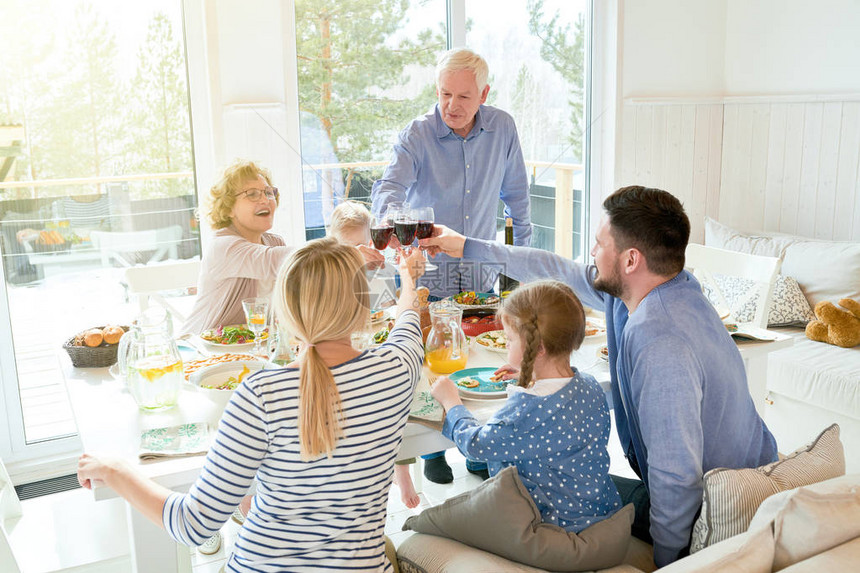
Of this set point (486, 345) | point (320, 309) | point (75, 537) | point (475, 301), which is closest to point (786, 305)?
point (475, 301)

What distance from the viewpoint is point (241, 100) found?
3412 mm

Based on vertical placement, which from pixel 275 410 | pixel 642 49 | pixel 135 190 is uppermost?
pixel 642 49

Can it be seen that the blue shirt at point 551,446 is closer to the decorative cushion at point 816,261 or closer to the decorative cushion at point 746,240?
the decorative cushion at point 816,261

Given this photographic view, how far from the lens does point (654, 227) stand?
5.56ft

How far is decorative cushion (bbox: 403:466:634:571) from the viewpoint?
1494mm

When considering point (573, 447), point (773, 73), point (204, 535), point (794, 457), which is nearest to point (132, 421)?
point (204, 535)

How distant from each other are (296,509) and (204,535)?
16 cm

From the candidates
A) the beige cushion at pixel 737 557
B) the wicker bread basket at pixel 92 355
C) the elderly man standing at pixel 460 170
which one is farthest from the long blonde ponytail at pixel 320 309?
the elderly man standing at pixel 460 170

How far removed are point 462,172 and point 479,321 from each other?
1018mm

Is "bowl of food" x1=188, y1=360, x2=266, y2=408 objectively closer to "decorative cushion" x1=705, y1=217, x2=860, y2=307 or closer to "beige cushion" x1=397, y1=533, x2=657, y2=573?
"beige cushion" x1=397, y1=533, x2=657, y2=573

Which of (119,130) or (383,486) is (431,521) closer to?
(383,486)

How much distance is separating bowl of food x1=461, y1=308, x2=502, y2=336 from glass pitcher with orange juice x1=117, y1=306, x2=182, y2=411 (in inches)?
31.9

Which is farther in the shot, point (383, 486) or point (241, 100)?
point (241, 100)

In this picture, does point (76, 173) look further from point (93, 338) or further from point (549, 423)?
point (549, 423)
